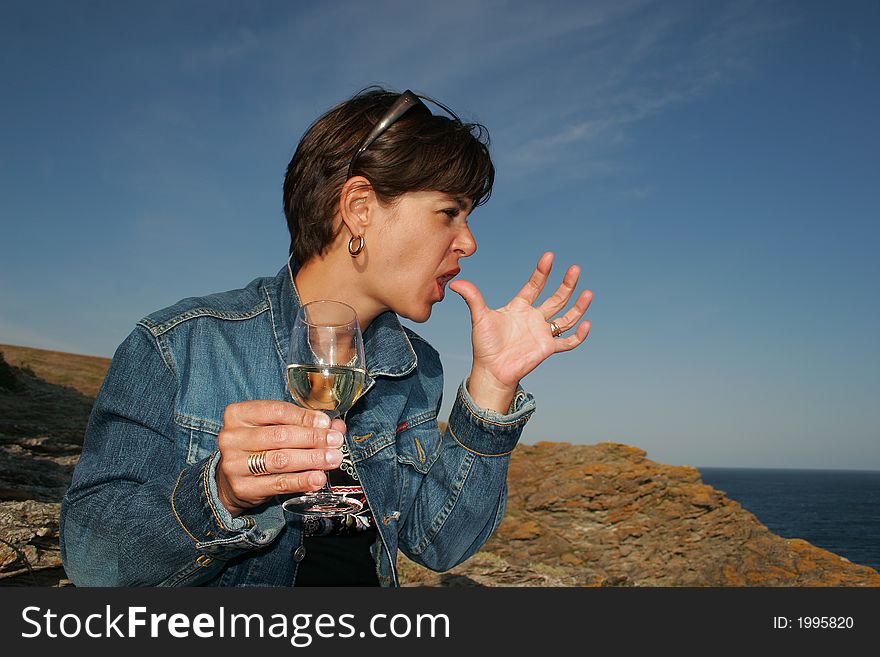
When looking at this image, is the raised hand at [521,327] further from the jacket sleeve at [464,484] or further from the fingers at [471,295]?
the jacket sleeve at [464,484]

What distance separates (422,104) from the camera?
2643 mm

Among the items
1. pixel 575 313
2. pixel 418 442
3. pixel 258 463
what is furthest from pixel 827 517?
pixel 258 463

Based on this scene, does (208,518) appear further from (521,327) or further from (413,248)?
(521,327)

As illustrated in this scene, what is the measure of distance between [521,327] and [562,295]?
259mm

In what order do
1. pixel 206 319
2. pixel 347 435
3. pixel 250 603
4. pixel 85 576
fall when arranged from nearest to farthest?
pixel 85 576 → pixel 250 603 → pixel 206 319 → pixel 347 435

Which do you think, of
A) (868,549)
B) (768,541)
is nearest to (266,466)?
(768,541)

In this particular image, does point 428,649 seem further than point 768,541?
No

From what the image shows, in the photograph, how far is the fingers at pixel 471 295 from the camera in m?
2.60

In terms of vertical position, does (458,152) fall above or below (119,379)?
above

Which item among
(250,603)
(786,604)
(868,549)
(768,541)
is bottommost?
(868,549)

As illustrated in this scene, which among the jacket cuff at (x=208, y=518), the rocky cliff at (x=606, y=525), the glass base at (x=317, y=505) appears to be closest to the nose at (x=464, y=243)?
the glass base at (x=317, y=505)

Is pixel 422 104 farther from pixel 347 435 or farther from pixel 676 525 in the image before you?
pixel 676 525

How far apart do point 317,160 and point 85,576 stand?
1.77 m

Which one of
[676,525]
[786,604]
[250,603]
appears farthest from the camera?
[676,525]
